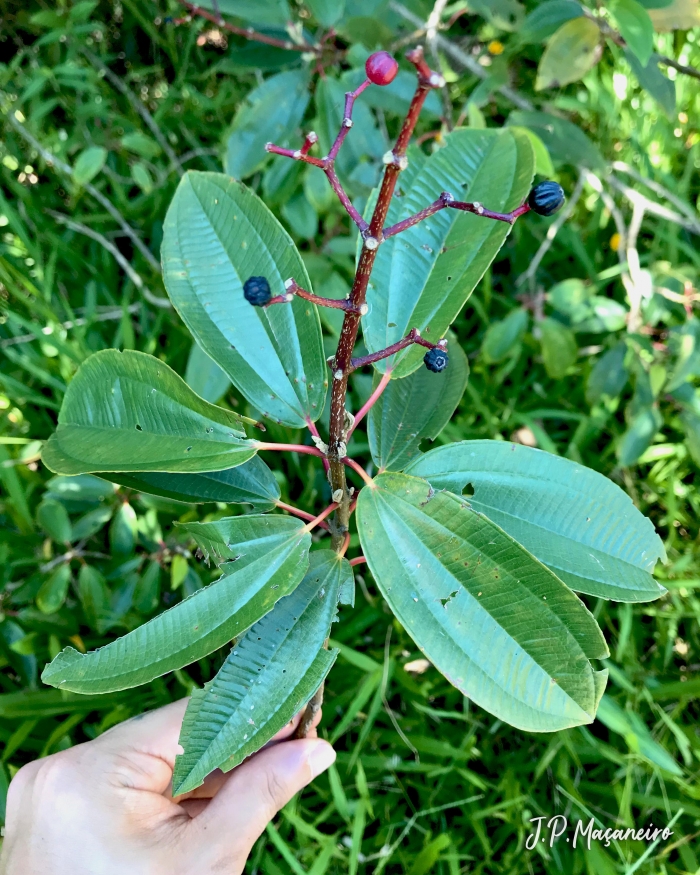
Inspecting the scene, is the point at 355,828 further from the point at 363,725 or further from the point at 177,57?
the point at 177,57

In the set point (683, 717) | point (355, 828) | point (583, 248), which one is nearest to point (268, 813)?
point (355, 828)

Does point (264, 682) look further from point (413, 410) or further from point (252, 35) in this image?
point (252, 35)

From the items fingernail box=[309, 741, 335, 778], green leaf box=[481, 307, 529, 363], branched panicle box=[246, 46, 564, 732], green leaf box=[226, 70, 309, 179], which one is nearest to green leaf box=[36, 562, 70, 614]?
fingernail box=[309, 741, 335, 778]

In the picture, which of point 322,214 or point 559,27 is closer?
point 559,27

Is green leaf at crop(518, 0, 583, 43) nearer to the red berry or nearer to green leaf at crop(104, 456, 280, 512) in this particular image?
the red berry

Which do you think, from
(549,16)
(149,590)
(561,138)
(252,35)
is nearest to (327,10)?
(252,35)

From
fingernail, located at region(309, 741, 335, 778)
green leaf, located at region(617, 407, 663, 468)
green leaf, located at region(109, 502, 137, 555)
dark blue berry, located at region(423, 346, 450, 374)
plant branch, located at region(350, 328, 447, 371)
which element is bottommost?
fingernail, located at region(309, 741, 335, 778)

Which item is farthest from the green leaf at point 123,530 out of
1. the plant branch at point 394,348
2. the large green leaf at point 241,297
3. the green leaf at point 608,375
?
the green leaf at point 608,375
